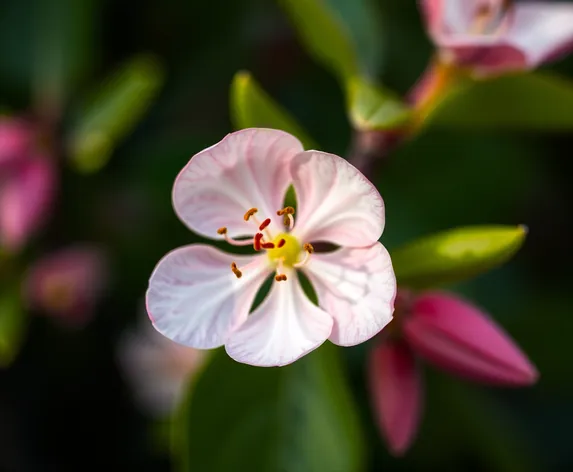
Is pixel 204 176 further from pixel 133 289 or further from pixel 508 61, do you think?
pixel 133 289

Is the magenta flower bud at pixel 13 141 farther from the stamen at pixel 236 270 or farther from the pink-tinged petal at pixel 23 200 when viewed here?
the stamen at pixel 236 270

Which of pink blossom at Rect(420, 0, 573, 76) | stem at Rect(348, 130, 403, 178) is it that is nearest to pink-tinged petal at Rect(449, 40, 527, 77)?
pink blossom at Rect(420, 0, 573, 76)

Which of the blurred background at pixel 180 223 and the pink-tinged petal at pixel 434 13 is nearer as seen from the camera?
the pink-tinged petal at pixel 434 13

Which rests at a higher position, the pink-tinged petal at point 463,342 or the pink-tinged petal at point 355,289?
the pink-tinged petal at point 355,289

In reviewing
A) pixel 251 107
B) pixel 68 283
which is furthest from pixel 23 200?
pixel 251 107

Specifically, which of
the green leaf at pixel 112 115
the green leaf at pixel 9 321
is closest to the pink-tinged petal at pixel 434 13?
the green leaf at pixel 112 115

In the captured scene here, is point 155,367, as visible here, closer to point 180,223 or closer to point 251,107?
point 180,223

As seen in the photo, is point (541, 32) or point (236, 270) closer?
point (236, 270)
